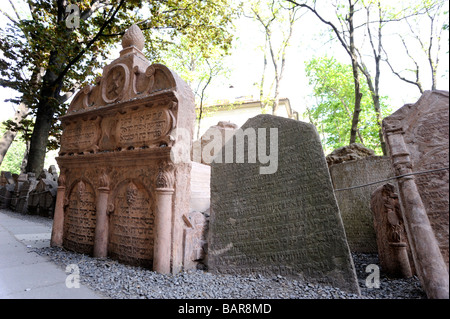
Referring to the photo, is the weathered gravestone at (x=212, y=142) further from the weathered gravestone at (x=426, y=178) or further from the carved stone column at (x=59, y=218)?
the weathered gravestone at (x=426, y=178)

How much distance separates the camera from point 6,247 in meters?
3.89

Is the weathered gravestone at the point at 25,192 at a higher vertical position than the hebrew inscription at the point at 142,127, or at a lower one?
lower

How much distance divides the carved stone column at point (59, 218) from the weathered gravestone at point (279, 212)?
9.35ft

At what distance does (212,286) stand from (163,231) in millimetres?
879

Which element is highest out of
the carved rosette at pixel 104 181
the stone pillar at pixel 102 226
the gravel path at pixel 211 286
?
the carved rosette at pixel 104 181

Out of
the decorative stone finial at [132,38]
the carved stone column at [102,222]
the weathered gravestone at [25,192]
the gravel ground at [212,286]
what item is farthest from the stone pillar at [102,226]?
the weathered gravestone at [25,192]

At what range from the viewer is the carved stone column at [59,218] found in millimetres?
4090

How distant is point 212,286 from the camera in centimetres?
254

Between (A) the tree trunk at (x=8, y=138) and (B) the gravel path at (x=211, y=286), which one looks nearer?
(B) the gravel path at (x=211, y=286)

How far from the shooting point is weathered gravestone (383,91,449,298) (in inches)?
74.1

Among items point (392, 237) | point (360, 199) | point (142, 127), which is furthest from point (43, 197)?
point (392, 237)

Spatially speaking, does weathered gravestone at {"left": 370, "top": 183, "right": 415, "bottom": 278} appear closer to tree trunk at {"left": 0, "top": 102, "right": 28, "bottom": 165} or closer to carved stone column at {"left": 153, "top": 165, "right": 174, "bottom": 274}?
carved stone column at {"left": 153, "top": 165, "right": 174, "bottom": 274}
